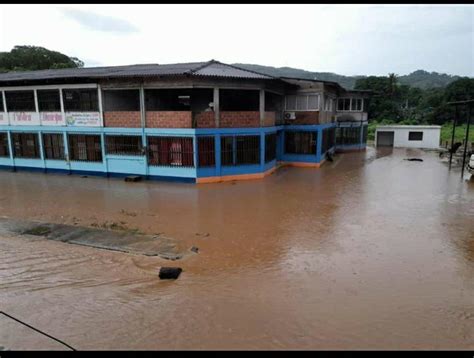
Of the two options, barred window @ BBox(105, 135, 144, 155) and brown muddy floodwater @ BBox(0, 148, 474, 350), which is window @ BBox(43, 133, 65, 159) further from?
brown muddy floodwater @ BBox(0, 148, 474, 350)

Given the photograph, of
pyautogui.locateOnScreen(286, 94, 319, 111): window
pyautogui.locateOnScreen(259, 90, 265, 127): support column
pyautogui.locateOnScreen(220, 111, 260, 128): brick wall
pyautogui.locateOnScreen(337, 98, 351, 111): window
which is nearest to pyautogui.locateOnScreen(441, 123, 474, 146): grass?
pyautogui.locateOnScreen(337, 98, 351, 111): window

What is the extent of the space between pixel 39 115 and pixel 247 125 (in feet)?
40.5

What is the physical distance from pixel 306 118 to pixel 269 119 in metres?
4.09

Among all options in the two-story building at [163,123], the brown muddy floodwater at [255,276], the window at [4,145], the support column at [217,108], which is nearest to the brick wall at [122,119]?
the two-story building at [163,123]

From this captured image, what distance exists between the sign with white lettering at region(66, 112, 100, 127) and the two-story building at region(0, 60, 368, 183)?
0.06 metres

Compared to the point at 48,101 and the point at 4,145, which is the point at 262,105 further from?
the point at 4,145

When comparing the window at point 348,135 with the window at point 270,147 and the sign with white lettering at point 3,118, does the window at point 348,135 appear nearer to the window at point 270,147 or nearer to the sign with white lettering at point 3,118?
the window at point 270,147

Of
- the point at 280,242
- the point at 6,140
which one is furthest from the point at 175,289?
the point at 6,140

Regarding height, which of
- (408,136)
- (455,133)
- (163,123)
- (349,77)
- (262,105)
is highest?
(349,77)

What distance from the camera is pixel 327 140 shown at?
86.2 feet

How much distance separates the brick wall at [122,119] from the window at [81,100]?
0.93 m

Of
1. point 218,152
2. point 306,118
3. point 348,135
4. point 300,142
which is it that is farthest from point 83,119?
point 348,135

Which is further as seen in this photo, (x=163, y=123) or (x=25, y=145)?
(x=25, y=145)

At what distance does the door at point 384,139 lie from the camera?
120ft
